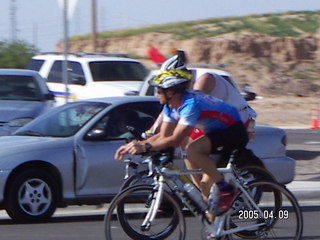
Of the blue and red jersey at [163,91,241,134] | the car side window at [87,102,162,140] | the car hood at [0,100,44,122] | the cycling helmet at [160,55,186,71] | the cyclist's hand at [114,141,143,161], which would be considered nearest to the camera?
the cyclist's hand at [114,141,143,161]

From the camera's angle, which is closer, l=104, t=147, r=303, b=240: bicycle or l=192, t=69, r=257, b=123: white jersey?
l=104, t=147, r=303, b=240: bicycle

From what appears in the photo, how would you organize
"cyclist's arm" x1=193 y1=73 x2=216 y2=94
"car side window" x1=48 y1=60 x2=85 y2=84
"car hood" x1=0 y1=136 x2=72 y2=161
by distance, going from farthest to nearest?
"car side window" x1=48 y1=60 x2=85 y2=84 < "car hood" x1=0 y1=136 x2=72 y2=161 < "cyclist's arm" x1=193 y1=73 x2=216 y2=94

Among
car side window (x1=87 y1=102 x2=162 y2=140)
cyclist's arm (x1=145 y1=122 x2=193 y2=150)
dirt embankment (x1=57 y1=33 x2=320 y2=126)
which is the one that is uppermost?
cyclist's arm (x1=145 y1=122 x2=193 y2=150)

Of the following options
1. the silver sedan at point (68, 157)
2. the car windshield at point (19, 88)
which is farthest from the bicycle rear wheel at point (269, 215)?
the car windshield at point (19, 88)

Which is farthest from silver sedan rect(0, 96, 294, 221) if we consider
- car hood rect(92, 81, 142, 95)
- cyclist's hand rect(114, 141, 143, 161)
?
car hood rect(92, 81, 142, 95)

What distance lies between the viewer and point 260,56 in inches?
A: 2147

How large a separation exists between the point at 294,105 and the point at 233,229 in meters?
30.1

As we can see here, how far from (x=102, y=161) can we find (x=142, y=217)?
102 inches

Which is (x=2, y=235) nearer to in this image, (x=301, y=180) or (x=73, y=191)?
(x=73, y=191)

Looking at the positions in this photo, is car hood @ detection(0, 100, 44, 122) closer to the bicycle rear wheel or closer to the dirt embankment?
the bicycle rear wheel

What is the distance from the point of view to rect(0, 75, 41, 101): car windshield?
16.0 metres

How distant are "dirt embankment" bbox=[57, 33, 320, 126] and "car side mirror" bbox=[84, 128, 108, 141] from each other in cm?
2988

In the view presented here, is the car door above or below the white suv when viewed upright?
above

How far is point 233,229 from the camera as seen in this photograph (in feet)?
24.9
